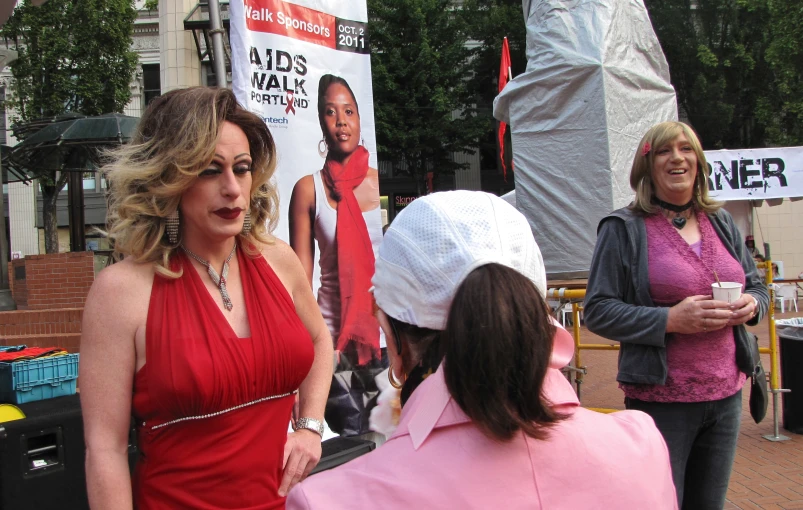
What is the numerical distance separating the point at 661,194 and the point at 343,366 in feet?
6.39

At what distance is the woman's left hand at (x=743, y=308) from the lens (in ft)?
7.20

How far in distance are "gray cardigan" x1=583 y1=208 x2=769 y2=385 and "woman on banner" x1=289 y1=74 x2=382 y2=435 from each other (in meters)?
1.54

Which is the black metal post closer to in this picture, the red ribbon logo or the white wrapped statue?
the white wrapped statue

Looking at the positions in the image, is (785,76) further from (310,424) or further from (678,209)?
(310,424)

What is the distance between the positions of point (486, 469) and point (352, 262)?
2811 mm

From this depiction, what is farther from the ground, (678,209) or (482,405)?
(678,209)

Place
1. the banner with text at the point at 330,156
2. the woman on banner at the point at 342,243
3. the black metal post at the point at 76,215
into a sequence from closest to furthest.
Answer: the banner with text at the point at 330,156
the woman on banner at the point at 342,243
the black metal post at the point at 76,215

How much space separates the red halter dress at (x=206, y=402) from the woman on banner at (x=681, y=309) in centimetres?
125

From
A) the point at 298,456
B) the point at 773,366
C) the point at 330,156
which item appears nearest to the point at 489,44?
the point at 773,366

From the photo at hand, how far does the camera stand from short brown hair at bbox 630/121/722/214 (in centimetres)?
246

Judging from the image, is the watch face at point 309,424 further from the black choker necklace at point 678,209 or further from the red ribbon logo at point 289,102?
the red ribbon logo at point 289,102

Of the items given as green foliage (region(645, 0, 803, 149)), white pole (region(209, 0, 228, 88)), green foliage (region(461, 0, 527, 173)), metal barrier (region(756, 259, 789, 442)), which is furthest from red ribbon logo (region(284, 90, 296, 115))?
green foliage (region(645, 0, 803, 149))

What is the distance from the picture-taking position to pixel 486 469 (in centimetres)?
94

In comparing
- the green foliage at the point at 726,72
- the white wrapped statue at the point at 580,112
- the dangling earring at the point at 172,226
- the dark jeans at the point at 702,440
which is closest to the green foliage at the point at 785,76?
the green foliage at the point at 726,72
